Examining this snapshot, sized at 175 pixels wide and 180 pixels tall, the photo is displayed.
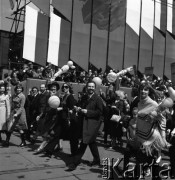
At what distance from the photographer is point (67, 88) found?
6.34 m

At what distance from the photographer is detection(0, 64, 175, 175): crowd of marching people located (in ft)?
13.7

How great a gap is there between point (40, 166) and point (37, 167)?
100 mm

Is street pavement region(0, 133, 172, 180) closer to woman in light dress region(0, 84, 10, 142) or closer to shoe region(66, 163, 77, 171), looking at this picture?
shoe region(66, 163, 77, 171)

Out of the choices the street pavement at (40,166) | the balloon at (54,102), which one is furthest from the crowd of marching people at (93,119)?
the street pavement at (40,166)

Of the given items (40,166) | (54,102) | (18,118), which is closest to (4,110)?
(18,118)

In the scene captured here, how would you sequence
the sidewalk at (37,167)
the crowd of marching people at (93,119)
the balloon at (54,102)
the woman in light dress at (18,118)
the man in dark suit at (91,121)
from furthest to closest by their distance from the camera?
1. the woman in light dress at (18,118)
2. the balloon at (54,102)
3. the man in dark suit at (91,121)
4. the sidewalk at (37,167)
5. the crowd of marching people at (93,119)

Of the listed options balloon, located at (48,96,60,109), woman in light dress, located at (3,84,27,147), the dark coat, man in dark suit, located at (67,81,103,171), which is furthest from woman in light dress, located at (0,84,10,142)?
the dark coat

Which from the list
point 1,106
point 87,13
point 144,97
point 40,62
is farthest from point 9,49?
point 144,97

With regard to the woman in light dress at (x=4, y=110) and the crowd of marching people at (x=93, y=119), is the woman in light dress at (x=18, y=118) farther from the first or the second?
the woman in light dress at (x=4, y=110)

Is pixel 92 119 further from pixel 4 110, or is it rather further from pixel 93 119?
pixel 4 110

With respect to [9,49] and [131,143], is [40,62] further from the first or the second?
[131,143]

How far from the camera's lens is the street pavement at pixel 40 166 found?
4770 millimetres

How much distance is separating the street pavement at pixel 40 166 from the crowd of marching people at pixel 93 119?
0.20 meters

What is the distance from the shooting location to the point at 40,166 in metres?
5.34
